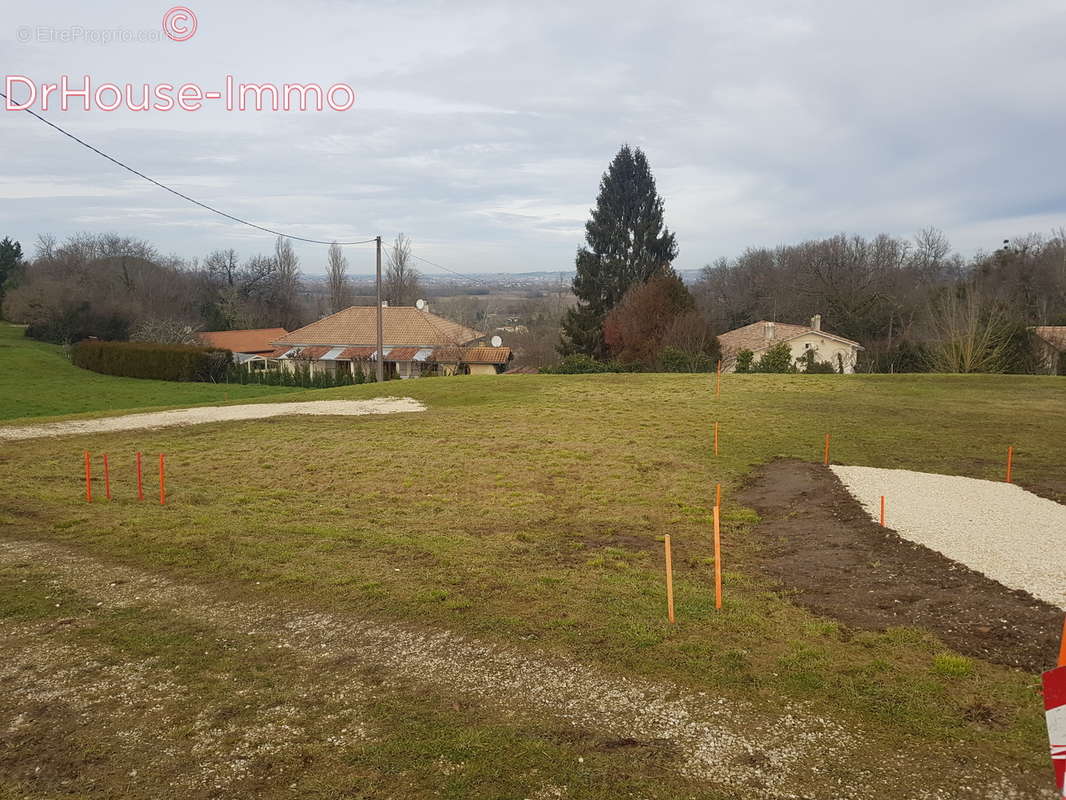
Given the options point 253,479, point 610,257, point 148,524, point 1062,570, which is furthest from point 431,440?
point 610,257

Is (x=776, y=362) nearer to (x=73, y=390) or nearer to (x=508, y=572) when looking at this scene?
(x=508, y=572)

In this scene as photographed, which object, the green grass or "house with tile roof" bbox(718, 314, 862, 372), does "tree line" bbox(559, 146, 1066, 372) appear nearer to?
"house with tile roof" bbox(718, 314, 862, 372)

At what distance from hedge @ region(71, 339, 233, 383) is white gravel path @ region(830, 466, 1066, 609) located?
43234 millimetres

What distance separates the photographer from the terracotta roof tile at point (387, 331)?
54812 mm

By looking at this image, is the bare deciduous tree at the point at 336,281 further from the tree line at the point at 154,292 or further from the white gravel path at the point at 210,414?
the white gravel path at the point at 210,414

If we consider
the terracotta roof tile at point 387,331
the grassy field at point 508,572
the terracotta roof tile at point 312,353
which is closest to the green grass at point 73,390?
the terracotta roof tile at point 312,353

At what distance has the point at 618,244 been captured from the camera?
59.6m

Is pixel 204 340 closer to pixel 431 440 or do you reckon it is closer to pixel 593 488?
pixel 431 440

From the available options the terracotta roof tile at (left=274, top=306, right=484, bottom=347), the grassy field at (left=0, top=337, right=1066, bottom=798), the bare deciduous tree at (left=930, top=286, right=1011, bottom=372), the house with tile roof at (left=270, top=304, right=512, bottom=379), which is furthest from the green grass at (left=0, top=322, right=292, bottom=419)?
the bare deciduous tree at (left=930, top=286, right=1011, bottom=372)

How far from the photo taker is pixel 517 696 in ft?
19.6

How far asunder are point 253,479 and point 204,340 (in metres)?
58.0

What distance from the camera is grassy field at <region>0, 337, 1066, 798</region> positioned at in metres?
5.14

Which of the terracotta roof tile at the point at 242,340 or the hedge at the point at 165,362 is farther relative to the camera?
the terracotta roof tile at the point at 242,340

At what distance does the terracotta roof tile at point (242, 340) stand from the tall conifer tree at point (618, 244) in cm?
2855
